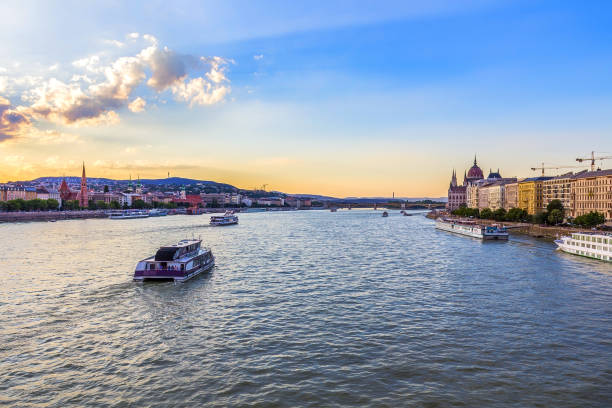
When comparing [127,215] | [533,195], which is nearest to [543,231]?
[533,195]

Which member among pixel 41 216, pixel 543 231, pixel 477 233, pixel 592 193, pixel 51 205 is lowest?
pixel 477 233

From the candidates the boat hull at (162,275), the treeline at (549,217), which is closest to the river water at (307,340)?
the boat hull at (162,275)

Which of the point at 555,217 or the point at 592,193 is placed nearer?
the point at 555,217

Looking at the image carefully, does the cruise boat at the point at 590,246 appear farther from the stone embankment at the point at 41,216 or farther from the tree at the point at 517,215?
the stone embankment at the point at 41,216

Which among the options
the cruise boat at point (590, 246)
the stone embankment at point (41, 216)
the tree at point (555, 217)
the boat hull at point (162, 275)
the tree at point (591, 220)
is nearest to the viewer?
the boat hull at point (162, 275)

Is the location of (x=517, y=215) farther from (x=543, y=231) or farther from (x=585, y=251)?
(x=585, y=251)

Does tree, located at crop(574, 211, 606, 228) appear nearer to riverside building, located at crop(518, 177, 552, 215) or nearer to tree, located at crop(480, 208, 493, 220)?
tree, located at crop(480, 208, 493, 220)

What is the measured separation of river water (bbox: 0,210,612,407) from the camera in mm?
12008

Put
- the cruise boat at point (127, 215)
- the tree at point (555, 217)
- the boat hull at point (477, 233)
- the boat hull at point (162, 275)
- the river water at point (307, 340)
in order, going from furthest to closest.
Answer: the cruise boat at point (127, 215)
the tree at point (555, 217)
the boat hull at point (477, 233)
the boat hull at point (162, 275)
the river water at point (307, 340)

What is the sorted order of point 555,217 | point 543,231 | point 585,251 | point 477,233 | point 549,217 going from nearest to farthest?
point 585,251
point 477,233
point 543,231
point 555,217
point 549,217

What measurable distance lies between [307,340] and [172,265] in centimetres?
1595

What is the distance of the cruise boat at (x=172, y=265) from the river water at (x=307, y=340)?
3.96ft

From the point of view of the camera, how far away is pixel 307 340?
1628 centimetres

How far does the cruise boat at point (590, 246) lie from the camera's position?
135ft
